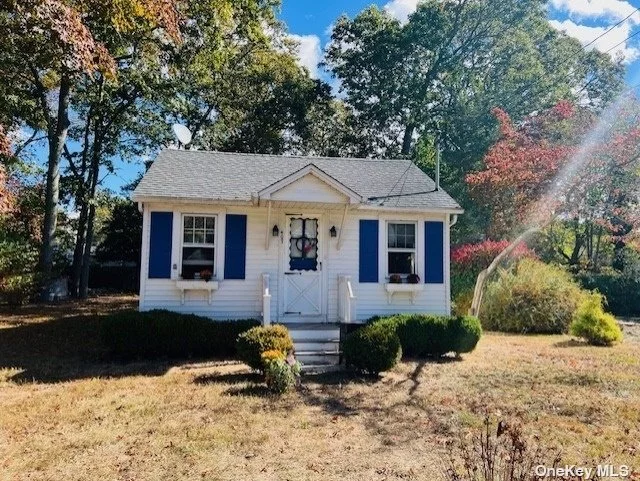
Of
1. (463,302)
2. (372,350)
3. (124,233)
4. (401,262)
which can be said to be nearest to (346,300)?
(401,262)

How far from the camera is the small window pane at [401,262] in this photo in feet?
37.0

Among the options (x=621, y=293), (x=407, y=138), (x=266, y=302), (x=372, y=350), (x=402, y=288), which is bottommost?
(x=372, y=350)

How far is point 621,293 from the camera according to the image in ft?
68.2

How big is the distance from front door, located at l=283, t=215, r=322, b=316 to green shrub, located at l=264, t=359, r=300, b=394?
361 cm

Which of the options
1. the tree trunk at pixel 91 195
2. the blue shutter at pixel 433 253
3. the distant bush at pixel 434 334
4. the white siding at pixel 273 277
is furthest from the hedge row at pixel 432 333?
the tree trunk at pixel 91 195

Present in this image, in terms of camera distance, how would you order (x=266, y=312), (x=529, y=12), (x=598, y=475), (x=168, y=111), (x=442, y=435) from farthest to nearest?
(x=529, y=12) → (x=168, y=111) → (x=266, y=312) → (x=442, y=435) → (x=598, y=475)

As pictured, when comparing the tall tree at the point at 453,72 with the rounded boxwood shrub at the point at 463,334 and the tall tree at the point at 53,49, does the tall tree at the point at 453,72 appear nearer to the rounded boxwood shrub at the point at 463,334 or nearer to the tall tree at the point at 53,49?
the tall tree at the point at 53,49

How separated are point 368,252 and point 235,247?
3.10 metres

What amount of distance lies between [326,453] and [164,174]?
826 centimetres

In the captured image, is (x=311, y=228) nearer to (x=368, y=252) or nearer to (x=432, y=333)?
(x=368, y=252)

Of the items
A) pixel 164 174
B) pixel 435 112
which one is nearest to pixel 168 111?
pixel 164 174

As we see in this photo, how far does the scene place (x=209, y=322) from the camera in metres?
9.67

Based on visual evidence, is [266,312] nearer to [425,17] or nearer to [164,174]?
[164,174]

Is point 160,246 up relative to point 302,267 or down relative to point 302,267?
up
